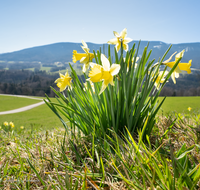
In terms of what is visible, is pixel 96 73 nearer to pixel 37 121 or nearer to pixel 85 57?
pixel 85 57

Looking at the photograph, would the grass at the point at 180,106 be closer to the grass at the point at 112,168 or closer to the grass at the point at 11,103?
the grass at the point at 112,168

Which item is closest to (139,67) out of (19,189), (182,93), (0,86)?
(19,189)

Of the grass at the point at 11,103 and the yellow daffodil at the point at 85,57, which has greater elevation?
the yellow daffodil at the point at 85,57

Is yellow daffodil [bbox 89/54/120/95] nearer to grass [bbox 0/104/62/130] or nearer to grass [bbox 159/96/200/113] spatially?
grass [bbox 0/104/62/130]

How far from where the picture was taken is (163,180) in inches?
22.5

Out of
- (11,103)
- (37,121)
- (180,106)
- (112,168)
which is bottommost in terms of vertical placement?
(11,103)

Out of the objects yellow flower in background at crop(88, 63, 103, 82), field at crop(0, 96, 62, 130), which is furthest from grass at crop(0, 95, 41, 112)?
yellow flower in background at crop(88, 63, 103, 82)

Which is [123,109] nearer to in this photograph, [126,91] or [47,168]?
[126,91]

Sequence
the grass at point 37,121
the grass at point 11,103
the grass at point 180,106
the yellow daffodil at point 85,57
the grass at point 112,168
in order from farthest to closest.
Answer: the grass at point 11,103 → the grass at point 37,121 → the grass at point 180,106 → the yellow daffodil at point 85,57 → the grass at point 112,168

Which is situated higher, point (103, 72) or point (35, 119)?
point (103, 72)

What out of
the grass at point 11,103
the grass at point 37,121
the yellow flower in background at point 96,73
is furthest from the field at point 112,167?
the grass at point 11,103

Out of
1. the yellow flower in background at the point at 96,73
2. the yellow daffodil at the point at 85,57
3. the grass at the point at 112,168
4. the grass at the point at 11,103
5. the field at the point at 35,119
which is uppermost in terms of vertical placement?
the yellow daffodil at the point at 85,57

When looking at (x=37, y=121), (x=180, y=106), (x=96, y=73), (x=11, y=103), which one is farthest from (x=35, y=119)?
(x=11, y=103)

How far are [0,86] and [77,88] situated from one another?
58.9 m
